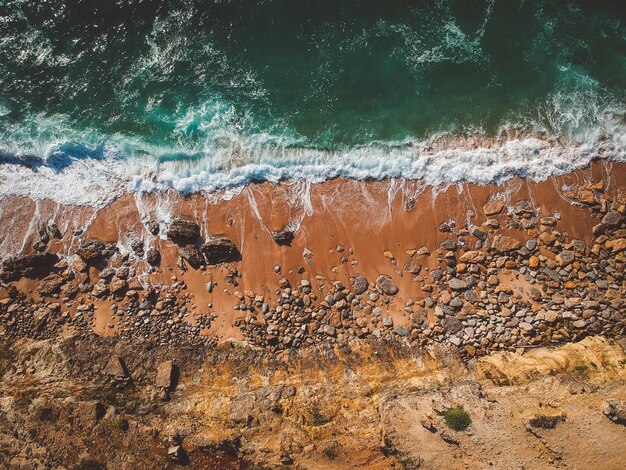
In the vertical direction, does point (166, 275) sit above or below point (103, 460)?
above

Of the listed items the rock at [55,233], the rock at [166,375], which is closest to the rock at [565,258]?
the rock at [166,375]

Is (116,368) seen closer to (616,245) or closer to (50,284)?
(50,284)

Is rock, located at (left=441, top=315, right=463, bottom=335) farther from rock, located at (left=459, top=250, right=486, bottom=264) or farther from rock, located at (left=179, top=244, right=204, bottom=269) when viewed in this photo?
rock, located at (left=179, top=244, right=204, bottom=269)

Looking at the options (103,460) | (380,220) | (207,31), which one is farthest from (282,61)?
(103,460)

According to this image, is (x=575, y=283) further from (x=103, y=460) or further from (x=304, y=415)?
(x=103, y=460)

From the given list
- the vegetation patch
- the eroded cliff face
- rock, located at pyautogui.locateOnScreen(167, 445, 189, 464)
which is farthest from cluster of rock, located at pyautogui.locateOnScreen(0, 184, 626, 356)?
rock, located at pyautogui.locateOnScreen(167, 445, 189, 464)

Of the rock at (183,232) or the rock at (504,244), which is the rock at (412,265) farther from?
the rock at (183,232)
